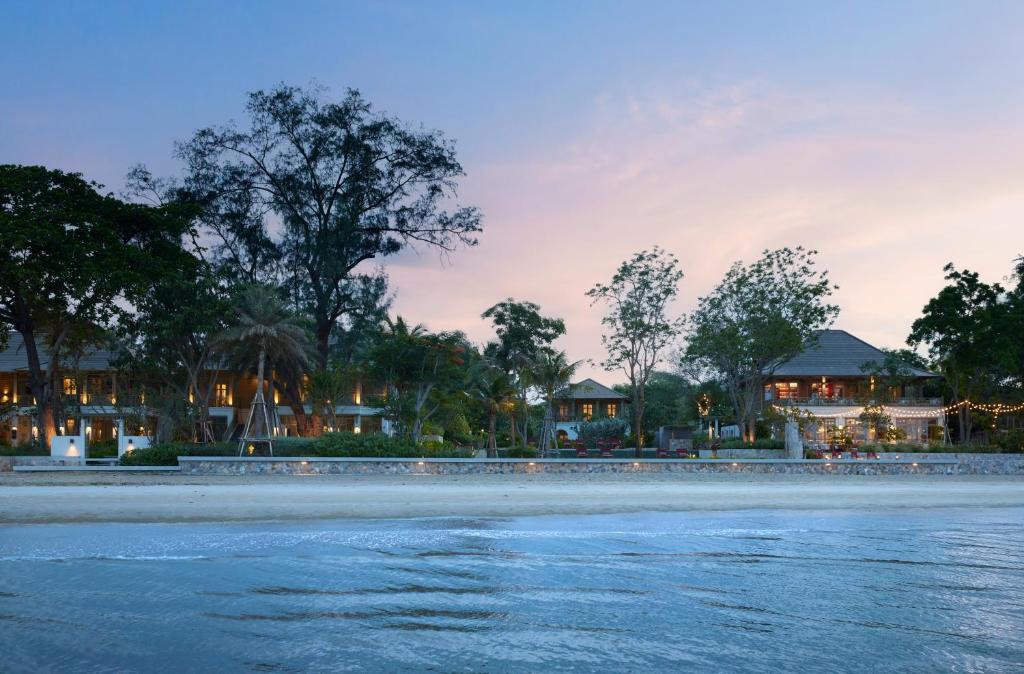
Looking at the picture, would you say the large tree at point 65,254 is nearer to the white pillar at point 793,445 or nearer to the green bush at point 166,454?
the green bush at point 166,454

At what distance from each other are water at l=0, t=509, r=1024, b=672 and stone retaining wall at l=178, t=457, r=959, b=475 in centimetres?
1156

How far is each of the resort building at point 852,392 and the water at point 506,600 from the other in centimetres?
3823

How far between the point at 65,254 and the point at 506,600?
30.8m

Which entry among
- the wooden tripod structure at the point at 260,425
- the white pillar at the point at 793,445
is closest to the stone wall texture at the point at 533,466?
the wooden tripod structure at the point at 260,425

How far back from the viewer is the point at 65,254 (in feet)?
111

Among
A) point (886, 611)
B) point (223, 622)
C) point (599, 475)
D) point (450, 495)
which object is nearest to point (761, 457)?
point (599, 475)

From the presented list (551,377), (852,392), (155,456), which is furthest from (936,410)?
(155,456)

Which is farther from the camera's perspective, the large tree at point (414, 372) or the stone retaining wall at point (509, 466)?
the large tree at point (414, 372)

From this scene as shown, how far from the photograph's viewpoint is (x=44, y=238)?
33.1m

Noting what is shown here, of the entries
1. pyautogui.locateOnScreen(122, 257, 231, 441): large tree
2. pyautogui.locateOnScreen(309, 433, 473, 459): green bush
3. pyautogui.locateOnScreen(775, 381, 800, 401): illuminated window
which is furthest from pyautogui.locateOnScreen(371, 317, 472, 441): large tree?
pyautogui.locateOnScreen(775, 381, 800, 401): illuminated window

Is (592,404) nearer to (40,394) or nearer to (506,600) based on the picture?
(40,394)

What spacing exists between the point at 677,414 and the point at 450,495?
46.0m

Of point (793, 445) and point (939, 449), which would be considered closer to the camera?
point (793, 445)

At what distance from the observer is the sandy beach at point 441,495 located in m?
17.7
